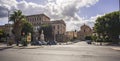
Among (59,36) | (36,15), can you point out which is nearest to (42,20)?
(36,15)

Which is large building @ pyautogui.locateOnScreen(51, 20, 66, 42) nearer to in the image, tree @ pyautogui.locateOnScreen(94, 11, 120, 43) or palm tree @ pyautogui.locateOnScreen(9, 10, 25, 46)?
tree @ pyautogui.locateOnScreen(94, 11, 120, 43)

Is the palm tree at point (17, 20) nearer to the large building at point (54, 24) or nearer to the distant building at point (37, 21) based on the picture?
the distant building at point (37, 21)

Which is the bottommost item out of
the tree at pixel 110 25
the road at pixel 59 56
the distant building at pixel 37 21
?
the road at pixel 59 56

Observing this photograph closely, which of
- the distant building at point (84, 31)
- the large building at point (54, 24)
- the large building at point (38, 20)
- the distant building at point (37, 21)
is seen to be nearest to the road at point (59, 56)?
the distant building at point (37, 21)

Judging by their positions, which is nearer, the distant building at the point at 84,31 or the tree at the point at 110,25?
the tree at the point at 110,25

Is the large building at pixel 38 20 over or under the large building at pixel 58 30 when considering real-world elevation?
over

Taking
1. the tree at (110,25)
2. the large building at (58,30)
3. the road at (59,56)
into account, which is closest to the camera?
the road at (59,56)

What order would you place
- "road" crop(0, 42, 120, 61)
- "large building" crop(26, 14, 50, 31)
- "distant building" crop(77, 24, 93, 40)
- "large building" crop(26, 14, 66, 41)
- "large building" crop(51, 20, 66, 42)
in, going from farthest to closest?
"distant building" crop(77, 24, 93, 40) < "large building" crop(51, 20, 66, 42) < "large building" crop(26, 14, 66, 41) < "large building" crop(26, 14, 50, 31) < "road" crop(0, 42, 120, 61)

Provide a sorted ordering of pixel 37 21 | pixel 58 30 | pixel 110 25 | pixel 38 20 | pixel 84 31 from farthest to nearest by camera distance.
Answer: pixel 84 31 < pixel 58 30 < pixel 37 21 < pixel 38 20 < pixel 110 25

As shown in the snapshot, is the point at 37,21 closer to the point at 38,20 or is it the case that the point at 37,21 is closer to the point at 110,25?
the point at 38,20

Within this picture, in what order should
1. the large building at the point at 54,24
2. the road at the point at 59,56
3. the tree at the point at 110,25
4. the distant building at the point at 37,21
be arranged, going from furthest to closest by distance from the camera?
the large building at the point at 54,24 → the distant building at the point at 37,21 → the tree at the point at 110,25 → the road at the point at 59,56

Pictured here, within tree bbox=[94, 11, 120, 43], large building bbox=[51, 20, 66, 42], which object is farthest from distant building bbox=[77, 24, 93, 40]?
tree bbox=[94, 11, 120, 43]

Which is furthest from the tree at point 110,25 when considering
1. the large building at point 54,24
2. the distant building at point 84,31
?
the distant building at point 84,31

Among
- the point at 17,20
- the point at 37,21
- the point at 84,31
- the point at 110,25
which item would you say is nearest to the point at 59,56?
the point at 17,20
